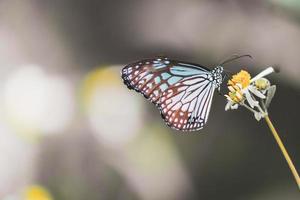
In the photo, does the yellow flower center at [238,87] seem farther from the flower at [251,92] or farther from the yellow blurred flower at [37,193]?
the yellow blurred flower at [37,193]

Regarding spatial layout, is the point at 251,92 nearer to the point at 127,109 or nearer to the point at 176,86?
the point at 176,86

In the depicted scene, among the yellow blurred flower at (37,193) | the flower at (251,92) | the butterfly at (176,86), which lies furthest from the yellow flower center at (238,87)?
the yellow blurred flower at (37,193)

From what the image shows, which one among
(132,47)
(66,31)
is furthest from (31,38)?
(132,47)

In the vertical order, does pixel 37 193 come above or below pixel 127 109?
below

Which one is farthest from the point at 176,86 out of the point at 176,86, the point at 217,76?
the point at 217,76

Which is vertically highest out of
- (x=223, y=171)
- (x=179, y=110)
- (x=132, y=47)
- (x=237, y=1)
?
(x=237, y=1)

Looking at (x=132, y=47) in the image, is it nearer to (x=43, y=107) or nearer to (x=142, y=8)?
(x=142, y=8)

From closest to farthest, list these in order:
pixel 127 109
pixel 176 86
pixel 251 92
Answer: pixel 251 92 < pixel 176 86 < pixel 127 109
